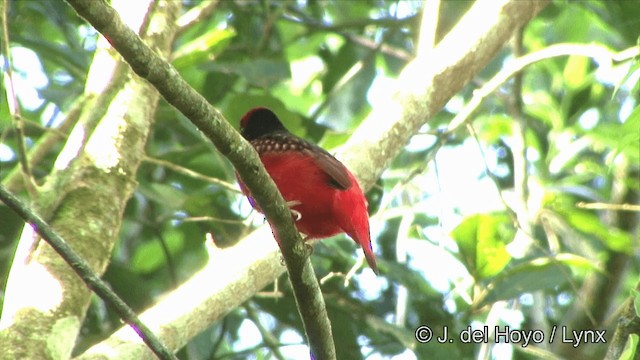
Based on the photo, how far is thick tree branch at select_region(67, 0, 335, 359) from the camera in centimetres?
201

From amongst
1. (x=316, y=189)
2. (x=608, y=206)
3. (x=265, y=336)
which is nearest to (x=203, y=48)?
(x=316, y=189)

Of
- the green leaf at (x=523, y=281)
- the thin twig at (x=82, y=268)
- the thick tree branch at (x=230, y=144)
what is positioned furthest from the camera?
the green leaf at (x=523, y=281)

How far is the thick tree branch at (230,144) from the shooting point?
2012mm

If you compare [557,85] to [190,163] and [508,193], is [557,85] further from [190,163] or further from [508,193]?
[190,163]

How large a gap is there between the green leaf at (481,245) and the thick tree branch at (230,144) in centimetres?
136

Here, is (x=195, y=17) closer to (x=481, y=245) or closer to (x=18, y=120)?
(x=18, y=120)

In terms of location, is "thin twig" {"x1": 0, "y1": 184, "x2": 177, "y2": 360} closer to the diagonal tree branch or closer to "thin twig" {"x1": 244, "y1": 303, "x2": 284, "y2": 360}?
the diagonal tree branch

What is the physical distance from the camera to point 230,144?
2.26m

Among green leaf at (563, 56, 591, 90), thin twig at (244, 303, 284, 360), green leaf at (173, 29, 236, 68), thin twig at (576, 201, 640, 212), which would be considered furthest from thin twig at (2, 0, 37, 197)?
green leaf at (563, 56, 591, 90)

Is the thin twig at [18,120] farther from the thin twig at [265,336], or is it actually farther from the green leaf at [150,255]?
the green leaf at [150,255]

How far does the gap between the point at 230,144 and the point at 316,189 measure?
4.09 ft

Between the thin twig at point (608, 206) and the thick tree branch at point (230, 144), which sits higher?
the thin twig at point (608, 206)

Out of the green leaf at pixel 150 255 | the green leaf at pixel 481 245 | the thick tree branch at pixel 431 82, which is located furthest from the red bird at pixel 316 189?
the green leaf at pixel 150 255

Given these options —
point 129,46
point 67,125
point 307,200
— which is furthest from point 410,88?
point 129,46
